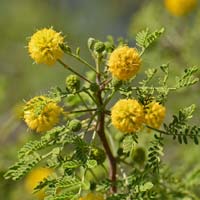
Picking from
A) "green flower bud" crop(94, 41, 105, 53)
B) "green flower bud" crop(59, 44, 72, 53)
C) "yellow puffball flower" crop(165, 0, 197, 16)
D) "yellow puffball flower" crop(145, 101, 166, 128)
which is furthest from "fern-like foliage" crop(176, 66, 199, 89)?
"yellow puffball flower" crop(165, 0, 197, 16)

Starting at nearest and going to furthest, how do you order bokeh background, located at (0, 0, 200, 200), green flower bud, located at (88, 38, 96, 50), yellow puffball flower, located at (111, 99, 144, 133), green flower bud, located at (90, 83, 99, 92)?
yellow puffball flower, located at (111, 99, 144, 133) < green flower bud, located at (90, 83, 99, 92) < green flower bud, located at (88, 38, 96, 50) < bokeh background, located at (0, 0, 200, 200)

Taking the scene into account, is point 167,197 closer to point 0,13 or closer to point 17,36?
point 17,36

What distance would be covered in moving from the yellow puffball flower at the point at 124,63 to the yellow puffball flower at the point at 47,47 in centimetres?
21

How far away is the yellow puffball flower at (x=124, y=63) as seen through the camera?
2441 millimetres

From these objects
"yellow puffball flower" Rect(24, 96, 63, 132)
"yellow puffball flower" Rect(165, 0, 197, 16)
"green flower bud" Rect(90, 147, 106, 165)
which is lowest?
"green flower bud" Rect(90, 147, 106, 165)

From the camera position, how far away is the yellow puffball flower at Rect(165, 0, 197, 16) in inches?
210

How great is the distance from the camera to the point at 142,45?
8.44 ft

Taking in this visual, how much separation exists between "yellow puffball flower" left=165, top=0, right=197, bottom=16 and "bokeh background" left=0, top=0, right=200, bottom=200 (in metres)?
0.04

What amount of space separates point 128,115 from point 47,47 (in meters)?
0.41

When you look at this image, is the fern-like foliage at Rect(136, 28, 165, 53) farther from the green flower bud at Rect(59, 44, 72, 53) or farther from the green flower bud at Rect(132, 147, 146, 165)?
the green flower bud at Rect(132, 147, 146, 165)

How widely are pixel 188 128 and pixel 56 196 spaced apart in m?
0.55

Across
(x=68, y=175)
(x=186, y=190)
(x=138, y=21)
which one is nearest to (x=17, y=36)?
(x=138, y=21)

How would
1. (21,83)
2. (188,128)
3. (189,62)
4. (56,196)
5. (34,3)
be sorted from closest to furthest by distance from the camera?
(56,196) → (188,128) → (189,62) → (21,83) → (34,3)

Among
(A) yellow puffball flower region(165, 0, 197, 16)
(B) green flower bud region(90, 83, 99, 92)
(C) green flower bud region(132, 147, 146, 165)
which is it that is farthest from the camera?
(A) yellow puffball flower region(165, 0, 197, 16)
